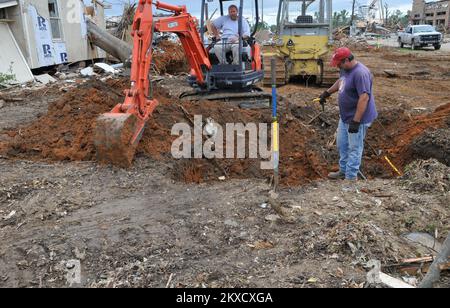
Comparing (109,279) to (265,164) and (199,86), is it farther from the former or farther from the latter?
(199,86)

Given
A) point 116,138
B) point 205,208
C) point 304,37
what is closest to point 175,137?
point 116,138

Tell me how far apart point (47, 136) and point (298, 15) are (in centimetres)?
951

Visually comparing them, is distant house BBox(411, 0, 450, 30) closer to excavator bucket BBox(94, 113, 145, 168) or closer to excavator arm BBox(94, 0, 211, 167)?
excavator arm BBox(94, 0, 211, 167)

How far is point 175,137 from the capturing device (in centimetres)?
727

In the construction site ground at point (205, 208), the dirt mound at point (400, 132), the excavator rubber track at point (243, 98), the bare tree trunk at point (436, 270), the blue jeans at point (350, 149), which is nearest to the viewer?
the bare tree trunk at point (436, 270)

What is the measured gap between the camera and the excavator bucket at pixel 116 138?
20.0 ft

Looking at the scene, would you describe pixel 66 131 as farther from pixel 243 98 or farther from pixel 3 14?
pixel 3 14

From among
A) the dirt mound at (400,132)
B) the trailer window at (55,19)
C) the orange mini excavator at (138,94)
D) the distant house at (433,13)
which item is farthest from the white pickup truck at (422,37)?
the orange mini excavator at (138,94)

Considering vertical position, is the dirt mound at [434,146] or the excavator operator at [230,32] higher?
the excavator operator at [230,32]

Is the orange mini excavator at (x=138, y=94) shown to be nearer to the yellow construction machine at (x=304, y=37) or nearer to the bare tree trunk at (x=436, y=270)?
the bare tree trunk at (x=436, y=270)

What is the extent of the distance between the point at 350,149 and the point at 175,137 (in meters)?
2.75

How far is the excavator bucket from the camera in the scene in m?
6.11

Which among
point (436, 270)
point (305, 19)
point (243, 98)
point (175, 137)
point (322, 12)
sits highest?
point (322, 12)

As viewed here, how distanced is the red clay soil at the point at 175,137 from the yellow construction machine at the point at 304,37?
556cm
